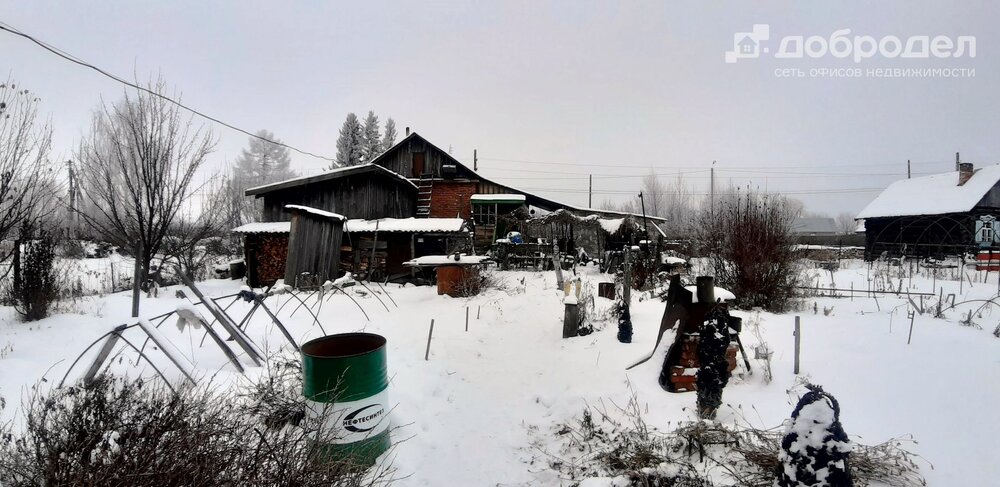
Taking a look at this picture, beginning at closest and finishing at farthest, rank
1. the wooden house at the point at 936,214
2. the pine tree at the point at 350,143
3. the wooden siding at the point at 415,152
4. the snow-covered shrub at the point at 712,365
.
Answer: the snow-covered shrub at the point at 712,365 → the wooden house at the point at 936,214 → the wooden siding at the point at 415,152 → the pine tree at the point at 350,143

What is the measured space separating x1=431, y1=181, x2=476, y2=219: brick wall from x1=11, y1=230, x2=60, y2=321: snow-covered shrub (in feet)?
46.3

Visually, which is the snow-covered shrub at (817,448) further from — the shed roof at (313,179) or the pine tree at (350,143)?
the pine tree at (350,143)

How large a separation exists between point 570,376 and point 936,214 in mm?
26214

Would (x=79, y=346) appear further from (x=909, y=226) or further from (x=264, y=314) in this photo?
(x=909, y=226)

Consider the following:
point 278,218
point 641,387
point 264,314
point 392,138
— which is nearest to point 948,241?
point 641,387

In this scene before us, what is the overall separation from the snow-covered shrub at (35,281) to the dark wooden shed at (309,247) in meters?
5.12

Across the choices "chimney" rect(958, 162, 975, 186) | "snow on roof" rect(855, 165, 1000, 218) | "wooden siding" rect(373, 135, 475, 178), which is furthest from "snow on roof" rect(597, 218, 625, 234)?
"chimney" rect(958, 162, 975, 186)

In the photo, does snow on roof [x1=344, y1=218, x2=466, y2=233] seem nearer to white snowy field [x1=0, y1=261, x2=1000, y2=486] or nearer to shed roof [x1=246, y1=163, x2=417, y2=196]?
shed roof [x1=246, y1=163, x2=417, y2=196]

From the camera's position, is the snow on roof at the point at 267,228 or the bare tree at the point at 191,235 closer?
the bare tree at the point at 191,235

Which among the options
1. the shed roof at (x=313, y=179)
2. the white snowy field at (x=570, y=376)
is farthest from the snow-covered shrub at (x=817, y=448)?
the shed roof at (x=313, y=179)

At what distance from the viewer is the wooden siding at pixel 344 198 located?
51.2 ft

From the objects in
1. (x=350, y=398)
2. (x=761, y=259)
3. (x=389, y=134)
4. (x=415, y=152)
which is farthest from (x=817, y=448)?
(x=389, y=134)

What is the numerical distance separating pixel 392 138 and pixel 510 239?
26.1m

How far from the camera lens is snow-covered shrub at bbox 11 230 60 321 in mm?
6891
